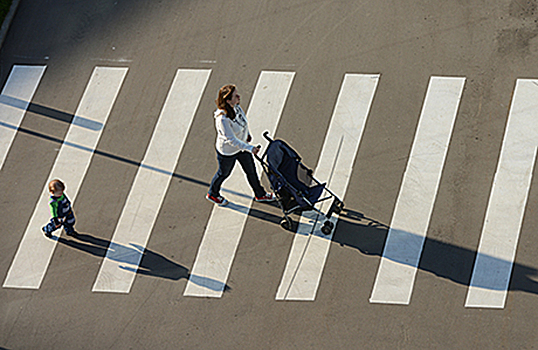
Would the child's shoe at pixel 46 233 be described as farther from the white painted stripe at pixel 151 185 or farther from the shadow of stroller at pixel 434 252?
the shadow of stroller at pixel 434 252

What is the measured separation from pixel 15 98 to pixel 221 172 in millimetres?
Result: 4404

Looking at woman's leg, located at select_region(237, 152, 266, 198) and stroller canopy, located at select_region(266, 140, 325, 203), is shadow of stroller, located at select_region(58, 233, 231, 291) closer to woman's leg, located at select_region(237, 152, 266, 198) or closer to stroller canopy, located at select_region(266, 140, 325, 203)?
woman's leg, located at select_region(237, 152, 266, 198)

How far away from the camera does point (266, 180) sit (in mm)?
8922

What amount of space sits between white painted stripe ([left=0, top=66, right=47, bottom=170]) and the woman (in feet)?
12.4

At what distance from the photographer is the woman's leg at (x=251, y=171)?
7.83 metres

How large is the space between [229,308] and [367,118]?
12.3ft

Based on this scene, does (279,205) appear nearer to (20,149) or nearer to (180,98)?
(180,98)

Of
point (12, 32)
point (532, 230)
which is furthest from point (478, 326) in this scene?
point (12, 32)

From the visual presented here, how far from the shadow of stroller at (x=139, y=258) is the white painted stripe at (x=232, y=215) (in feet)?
0.10

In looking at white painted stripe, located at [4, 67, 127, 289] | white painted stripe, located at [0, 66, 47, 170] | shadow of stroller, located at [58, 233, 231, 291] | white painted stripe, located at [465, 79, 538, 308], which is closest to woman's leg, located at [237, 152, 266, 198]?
shadow of stroller, located at [58, 233, 231, 291]

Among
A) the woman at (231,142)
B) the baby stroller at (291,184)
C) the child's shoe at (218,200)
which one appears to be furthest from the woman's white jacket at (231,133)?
the child's shoe at (218,200)

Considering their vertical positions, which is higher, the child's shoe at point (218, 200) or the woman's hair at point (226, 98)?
the woman's hair at point (226, 98)

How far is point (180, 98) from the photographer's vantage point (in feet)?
31.4

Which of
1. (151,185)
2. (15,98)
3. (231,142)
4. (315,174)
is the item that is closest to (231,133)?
(231,142)
